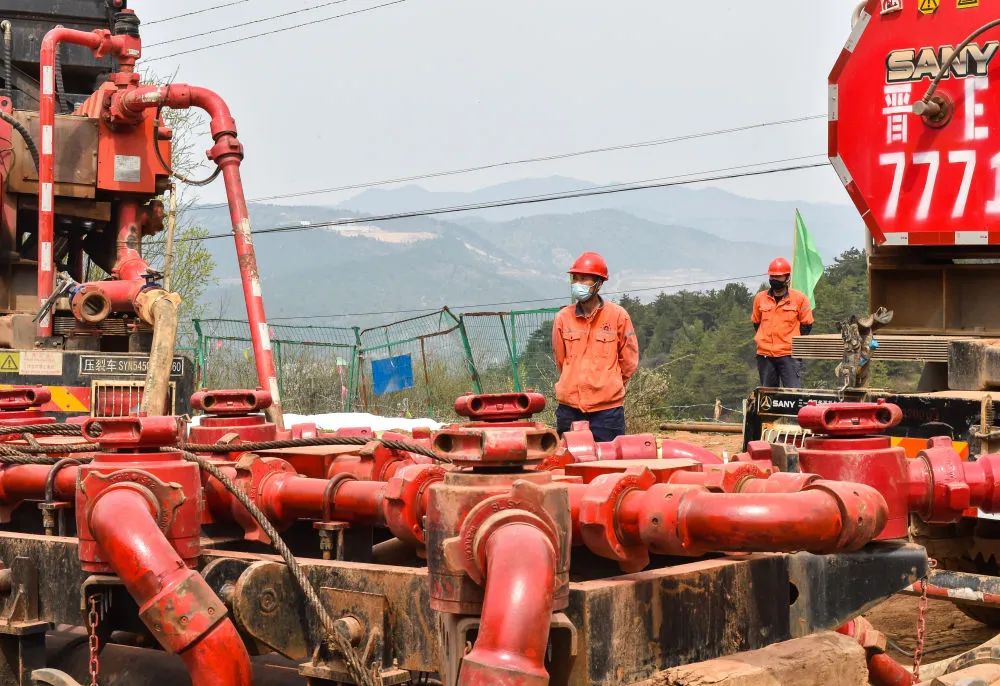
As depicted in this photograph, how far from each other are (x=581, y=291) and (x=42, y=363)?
3.54m

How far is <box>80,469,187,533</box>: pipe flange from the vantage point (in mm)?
3340

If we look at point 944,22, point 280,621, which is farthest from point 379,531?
point 944,22

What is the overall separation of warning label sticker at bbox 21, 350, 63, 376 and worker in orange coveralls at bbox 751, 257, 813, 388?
29.0 feet

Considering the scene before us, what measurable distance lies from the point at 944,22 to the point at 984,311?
1.51m

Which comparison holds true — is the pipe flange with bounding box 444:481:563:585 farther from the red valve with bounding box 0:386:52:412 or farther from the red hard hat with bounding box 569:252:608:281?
the red hard hat with bounding box 569:252:608:281

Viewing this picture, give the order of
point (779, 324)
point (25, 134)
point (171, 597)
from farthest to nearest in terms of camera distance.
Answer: point (779, 324), point (25, 134), point (171, 597)

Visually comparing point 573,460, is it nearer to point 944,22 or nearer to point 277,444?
point 277,444

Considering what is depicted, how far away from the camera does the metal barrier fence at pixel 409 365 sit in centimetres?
2150

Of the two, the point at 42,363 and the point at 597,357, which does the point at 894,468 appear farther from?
the point at 42,363

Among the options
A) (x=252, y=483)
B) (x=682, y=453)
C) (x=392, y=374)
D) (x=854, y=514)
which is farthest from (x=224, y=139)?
(x=392, y=374)

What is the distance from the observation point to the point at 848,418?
340cm

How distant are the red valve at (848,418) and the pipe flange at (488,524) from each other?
0.97 meters

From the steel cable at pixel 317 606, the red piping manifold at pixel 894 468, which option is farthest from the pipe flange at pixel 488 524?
the red piping manifold at pixel 894 468

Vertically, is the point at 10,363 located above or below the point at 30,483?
above
